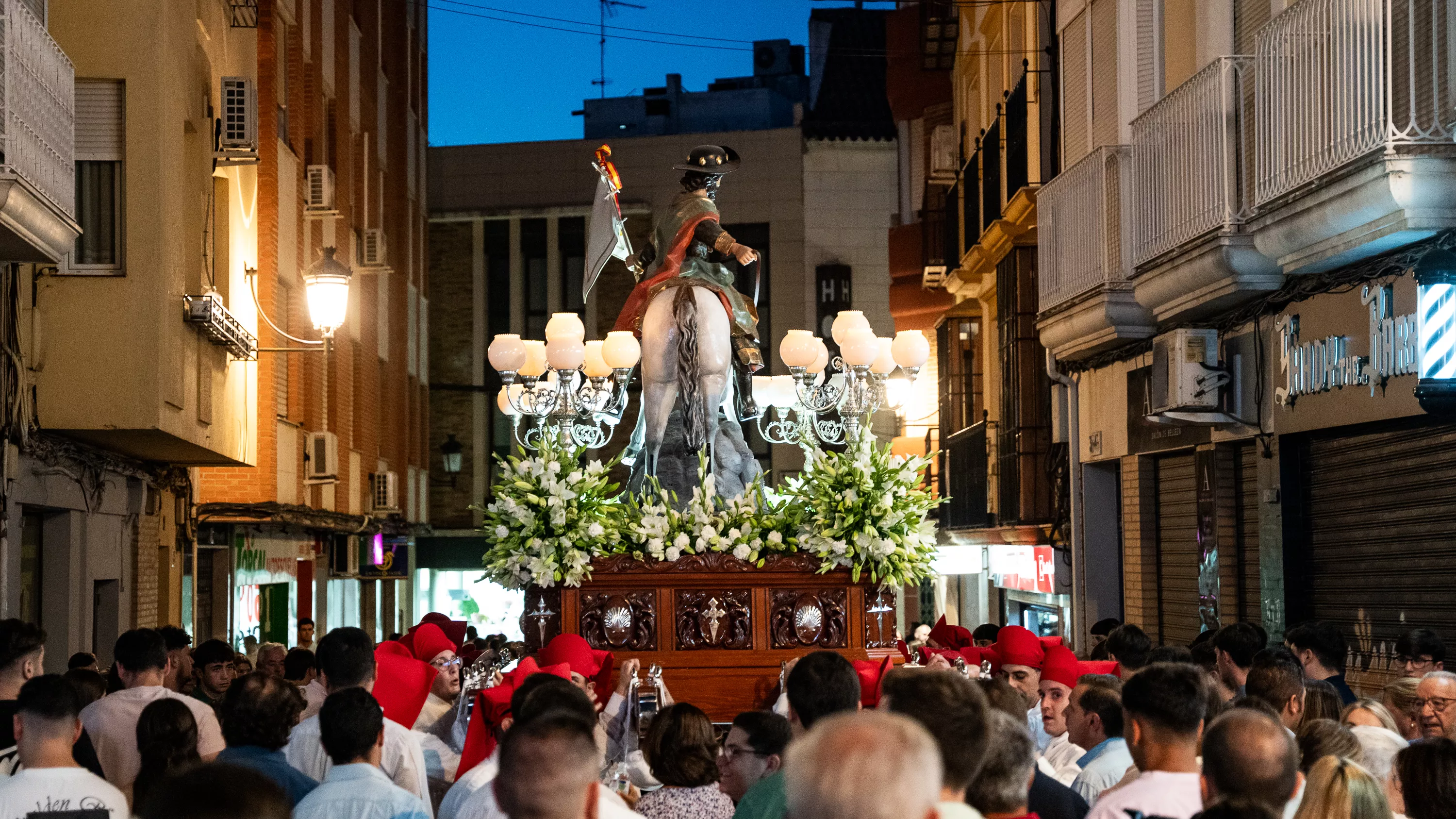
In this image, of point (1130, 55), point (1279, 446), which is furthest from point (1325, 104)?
point (1130, 55)

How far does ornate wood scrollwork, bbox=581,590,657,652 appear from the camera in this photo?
10172 millimetres

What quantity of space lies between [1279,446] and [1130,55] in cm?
455

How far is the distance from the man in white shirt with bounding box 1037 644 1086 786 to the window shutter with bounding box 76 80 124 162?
9.78 m

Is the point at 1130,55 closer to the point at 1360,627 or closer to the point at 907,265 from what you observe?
the point at 1360,627

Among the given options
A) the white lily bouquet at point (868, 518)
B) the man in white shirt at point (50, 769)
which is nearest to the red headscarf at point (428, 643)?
the white lily bouquet at point (868, 518)

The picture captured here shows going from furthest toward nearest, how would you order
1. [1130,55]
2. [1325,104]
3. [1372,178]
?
[1130,55], [1325,104], [1372,178]

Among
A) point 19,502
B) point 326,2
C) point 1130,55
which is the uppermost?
point 326,2

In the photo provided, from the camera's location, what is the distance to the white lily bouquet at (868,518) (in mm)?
10086

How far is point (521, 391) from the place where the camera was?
38.4 feet

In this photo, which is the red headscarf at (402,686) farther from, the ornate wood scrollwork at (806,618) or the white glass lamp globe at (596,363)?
the white glass lamp globe at (596,363)

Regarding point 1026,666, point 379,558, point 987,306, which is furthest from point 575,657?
point 379,558

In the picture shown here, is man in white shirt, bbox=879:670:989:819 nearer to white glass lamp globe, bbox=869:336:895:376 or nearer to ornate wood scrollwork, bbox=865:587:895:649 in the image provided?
ornate wood scrollwork, bbox=865:587:895:649

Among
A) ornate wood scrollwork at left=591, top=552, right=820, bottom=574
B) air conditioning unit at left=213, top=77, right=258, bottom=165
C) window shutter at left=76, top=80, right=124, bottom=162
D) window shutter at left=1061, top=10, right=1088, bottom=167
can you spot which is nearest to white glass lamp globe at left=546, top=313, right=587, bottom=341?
ornate wood scrollwork at left=591, top=552, right=820, bottom=574

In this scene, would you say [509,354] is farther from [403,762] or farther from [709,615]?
[403,762]
